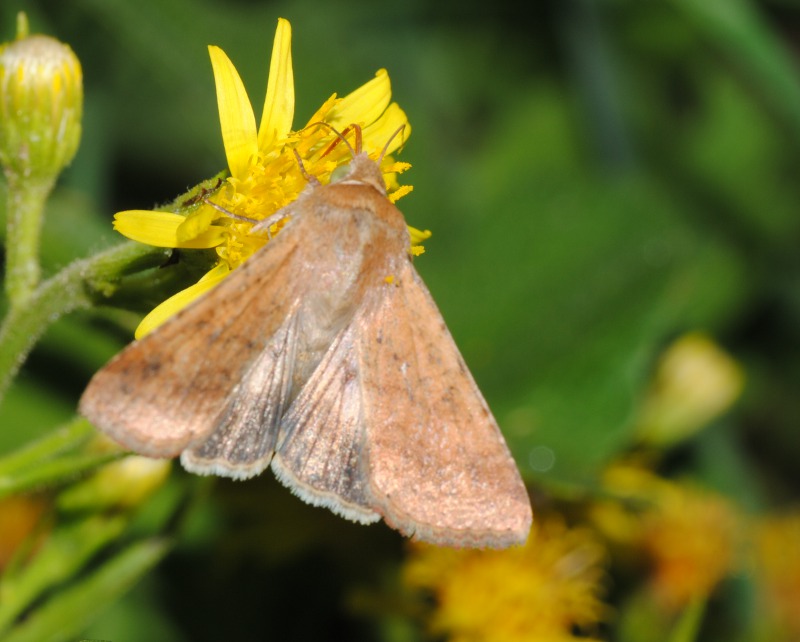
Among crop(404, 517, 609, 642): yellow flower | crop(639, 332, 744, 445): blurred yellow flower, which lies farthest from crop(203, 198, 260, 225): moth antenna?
crop(639, 332, 744, 445): blurred yellow flower

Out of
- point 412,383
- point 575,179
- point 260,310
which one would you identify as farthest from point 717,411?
point 260,310

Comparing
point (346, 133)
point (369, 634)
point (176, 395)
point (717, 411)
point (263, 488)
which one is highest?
point (346, 133)

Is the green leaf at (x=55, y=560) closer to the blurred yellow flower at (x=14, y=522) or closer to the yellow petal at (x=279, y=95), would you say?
the blurred yellow flower at (x=14, y=522)

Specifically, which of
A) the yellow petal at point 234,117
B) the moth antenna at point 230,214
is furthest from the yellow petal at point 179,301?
the yellow petal at point 234,117

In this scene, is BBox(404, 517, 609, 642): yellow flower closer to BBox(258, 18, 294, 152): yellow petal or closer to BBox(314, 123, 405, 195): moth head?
BBox(314, 123, 405, 195): moth head

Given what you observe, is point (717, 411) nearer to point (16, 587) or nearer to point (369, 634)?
point (369, 634)

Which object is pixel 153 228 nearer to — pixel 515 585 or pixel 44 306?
pixel 44 306
